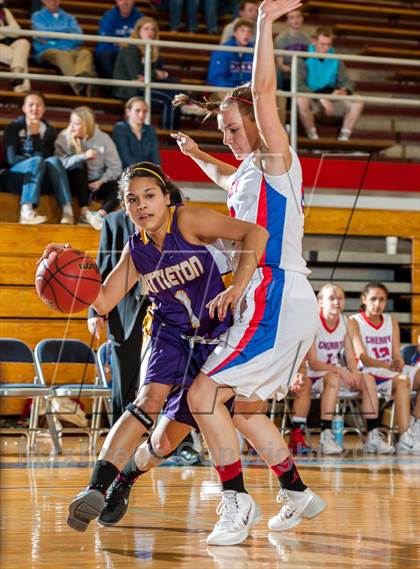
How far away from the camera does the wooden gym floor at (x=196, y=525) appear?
11.4 feet

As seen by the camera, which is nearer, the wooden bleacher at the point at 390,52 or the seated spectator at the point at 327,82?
the seated spectator at the point at 327,82

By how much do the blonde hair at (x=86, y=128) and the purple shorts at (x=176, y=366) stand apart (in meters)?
5.24

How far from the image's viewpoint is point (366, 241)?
10742 millimetres

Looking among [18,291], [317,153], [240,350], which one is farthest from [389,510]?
[317,153]

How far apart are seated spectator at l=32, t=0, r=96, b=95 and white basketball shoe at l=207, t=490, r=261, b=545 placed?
7575 millimetres

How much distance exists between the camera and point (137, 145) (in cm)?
934

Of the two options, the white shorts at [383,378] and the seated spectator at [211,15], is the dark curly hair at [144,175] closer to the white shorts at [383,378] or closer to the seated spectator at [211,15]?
the white shorts at [383,378]

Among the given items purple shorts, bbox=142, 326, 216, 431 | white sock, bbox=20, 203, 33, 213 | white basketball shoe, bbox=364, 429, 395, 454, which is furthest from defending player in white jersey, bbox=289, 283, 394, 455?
purple shorts, bbox=142, 326, 216, 431

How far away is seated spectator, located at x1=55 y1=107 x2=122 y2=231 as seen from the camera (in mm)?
9078

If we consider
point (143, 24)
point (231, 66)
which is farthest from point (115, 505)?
point (231, 66)

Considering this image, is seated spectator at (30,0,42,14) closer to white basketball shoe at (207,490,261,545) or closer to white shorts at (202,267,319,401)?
white shorts at (202,267,319,401)

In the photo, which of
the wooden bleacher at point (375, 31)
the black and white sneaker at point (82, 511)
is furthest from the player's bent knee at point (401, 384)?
the wooden bleacher at point (375, 31)

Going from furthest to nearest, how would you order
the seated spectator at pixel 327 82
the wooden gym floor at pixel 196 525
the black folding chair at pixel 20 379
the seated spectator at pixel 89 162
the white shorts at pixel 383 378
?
the seated spectator at pixel 327 82 → the seated spectator at pixel 89 162 → the white shorts at pixel 383 378 → the black folding chair at pixel 20 379 → the wooden gym floor at pixel 196 525

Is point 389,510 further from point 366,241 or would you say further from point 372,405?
point 366,241
